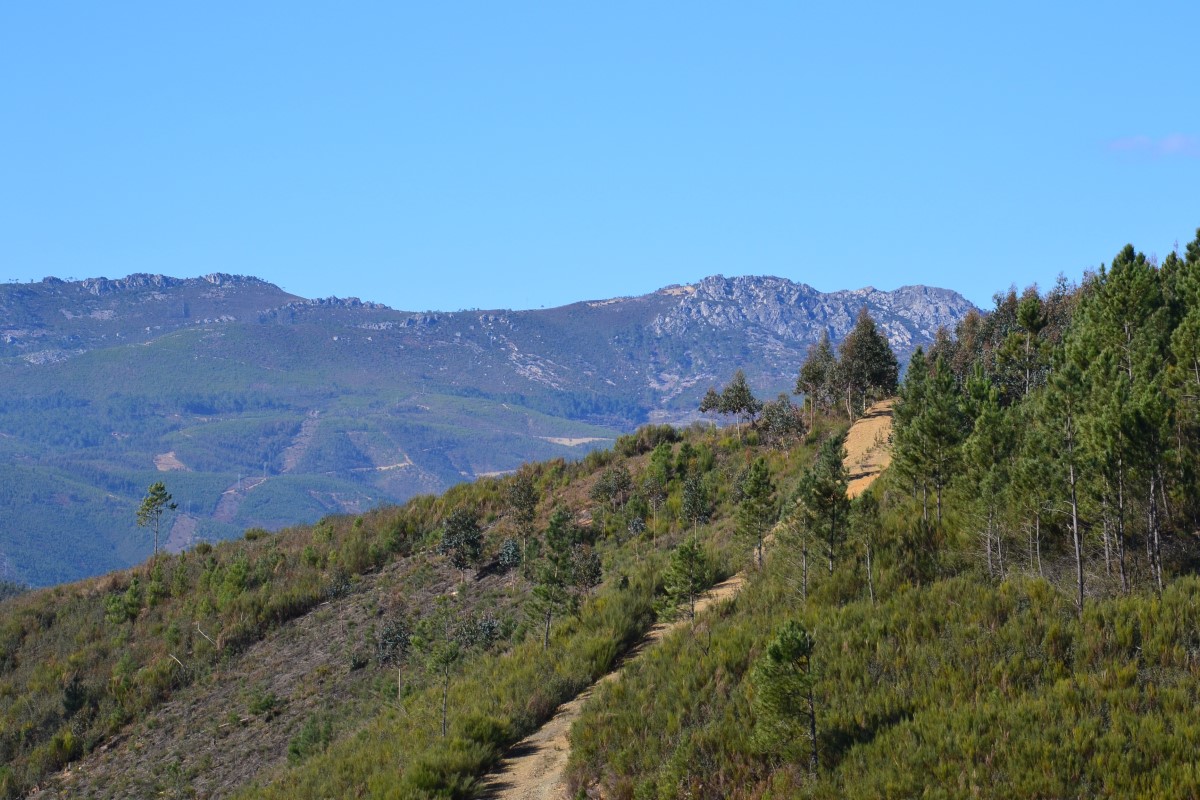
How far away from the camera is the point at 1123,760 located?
20.9 meters

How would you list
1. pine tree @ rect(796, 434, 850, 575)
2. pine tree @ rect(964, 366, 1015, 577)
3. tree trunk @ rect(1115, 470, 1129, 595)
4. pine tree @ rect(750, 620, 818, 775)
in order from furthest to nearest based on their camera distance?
pine tree @ rect(796, 434, 850, 575) < pine tree @ rect(964, 366, 1015, 577) < tree trunk @ rect(1115, 470, 1129, 595) < pine tree @ rect(750, 620, 818, 775)

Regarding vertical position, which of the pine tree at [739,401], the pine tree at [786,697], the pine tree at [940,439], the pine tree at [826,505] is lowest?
the pine tree at [786,697]

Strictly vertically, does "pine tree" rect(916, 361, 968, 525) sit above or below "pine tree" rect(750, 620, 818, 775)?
above

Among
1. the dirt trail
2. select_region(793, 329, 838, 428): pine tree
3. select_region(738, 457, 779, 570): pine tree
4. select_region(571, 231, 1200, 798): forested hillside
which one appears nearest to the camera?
select_region(571, 231, 1200, 798): forested hillside

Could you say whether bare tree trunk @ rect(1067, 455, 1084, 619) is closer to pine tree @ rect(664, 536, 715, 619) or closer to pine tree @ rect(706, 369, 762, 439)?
pine tree @ rect(664, 536, 715, 619)

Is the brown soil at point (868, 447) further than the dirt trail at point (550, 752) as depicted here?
Yes

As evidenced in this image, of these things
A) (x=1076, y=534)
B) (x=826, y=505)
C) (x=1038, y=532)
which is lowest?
(x=1038, y=532)

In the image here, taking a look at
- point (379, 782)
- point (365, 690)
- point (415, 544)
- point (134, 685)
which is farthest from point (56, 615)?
point (379, 782)

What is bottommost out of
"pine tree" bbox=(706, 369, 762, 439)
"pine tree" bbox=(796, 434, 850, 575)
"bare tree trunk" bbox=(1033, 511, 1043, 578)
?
"bare tree trunk" bbox=(1033, 511, 1043, 578)

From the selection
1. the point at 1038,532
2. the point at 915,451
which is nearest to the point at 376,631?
the point at 915,451

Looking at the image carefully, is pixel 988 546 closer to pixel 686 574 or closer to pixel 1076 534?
pixel 1076 534

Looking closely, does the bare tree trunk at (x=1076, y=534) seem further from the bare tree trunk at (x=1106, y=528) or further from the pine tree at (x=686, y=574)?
the pine tree at (x=686, y=574)

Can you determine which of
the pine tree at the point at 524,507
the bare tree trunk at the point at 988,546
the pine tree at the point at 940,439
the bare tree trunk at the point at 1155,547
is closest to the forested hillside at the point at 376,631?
the pine tree at the point at 524,507

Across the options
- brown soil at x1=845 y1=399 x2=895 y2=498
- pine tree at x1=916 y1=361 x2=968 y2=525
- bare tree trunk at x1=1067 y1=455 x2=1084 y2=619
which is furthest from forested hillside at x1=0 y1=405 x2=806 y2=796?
bare tree trunk at x1=1067 y1=455 x2=1084 y2=619
